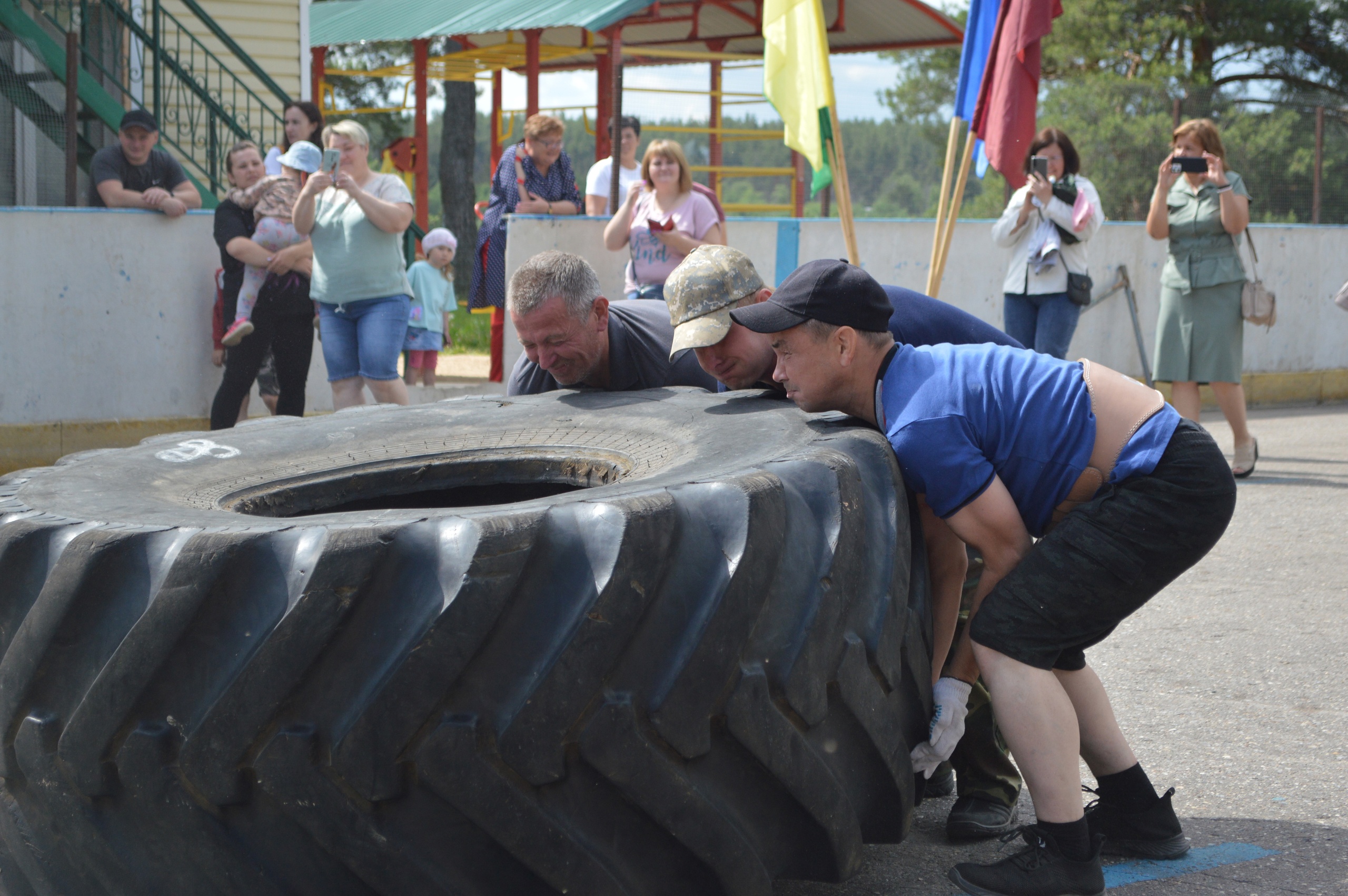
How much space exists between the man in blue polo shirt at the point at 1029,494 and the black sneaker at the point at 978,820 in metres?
0.30

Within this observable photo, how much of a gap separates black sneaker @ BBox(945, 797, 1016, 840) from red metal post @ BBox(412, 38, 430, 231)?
15.0m

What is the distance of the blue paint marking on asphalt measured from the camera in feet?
8.64

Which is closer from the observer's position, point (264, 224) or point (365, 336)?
point (365, 336)

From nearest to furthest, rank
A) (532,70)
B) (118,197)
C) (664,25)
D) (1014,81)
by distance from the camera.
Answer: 1. (1014,81)
2. (118,197)
3. (532,70)
4. (664,25)

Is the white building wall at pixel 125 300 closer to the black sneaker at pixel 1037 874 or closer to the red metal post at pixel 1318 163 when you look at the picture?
the black sneaker at pixel 1037 874

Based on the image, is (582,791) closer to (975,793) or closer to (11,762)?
(11,762)

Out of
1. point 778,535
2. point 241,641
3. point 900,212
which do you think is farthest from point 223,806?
point 900,212

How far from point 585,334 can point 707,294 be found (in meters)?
0.55

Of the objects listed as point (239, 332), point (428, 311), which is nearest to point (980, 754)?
point (239, 332)

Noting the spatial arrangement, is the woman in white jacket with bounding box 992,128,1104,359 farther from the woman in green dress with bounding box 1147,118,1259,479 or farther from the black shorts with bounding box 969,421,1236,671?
the black shorts with bounding box 969,421,1236,671

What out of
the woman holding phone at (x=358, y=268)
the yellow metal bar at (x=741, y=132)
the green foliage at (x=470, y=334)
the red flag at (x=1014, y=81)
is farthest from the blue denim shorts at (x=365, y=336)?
the yellow metal bar at (x=741, y=132)

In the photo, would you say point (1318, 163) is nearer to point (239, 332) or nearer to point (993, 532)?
point (239, 332)

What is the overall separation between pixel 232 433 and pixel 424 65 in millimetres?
15128

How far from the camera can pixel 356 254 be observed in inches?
243
